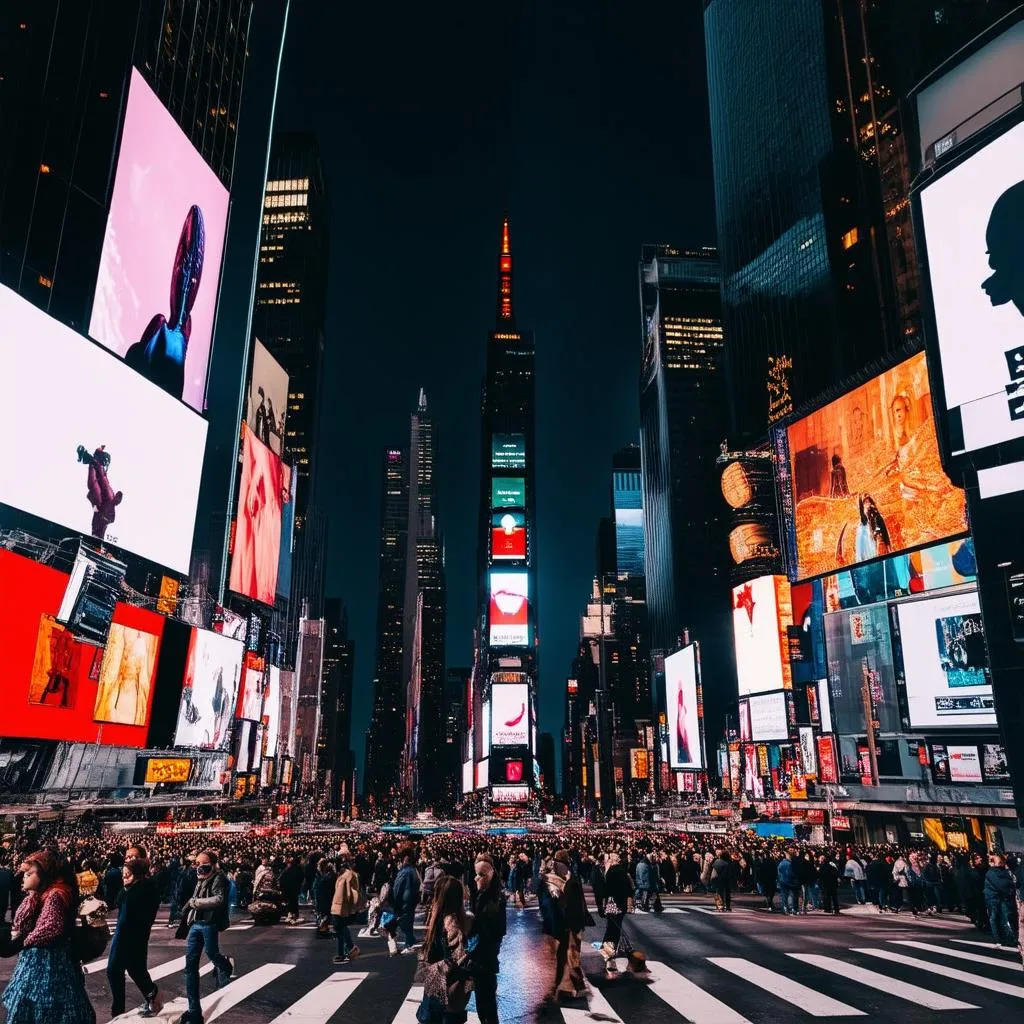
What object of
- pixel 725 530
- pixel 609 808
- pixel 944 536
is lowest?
pixel 609 808

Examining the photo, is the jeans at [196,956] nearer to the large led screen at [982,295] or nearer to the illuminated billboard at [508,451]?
the large led screen at [982,295]

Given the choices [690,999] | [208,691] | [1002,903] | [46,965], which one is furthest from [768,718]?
[46,965]

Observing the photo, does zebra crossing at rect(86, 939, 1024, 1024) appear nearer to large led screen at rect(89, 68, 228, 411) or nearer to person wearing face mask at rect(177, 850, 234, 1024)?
person wearing face mask at rect(177, 850, 234, 1024)

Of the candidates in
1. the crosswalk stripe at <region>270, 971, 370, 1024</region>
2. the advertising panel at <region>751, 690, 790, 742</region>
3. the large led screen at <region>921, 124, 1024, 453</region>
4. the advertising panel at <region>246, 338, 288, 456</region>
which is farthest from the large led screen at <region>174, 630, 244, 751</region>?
the advertising panel at <region>751, 690, 790, 742</region>

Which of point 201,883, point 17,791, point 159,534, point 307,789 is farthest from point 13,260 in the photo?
point 307,789

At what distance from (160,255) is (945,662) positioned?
41784mm

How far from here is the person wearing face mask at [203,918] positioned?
26.7 ft

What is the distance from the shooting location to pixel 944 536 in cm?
4500

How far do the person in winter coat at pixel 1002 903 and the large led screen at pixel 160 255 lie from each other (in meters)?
27.0

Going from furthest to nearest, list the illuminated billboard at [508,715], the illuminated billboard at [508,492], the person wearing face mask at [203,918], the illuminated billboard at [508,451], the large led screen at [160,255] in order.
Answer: the illuminated billboard at [508,451]
the illuminated billboard at [508,492]
the illuminated billboard at [508,715]
the large led screen at [160,255]
the person wearing face mask at [203,918]

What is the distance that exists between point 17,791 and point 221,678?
14824 millimetres

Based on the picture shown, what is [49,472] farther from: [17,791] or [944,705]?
[944,705]

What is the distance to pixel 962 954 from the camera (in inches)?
517

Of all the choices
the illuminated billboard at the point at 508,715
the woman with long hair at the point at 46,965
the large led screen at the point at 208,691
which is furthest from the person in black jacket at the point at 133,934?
the illuminated billboard at the point at 508,715
